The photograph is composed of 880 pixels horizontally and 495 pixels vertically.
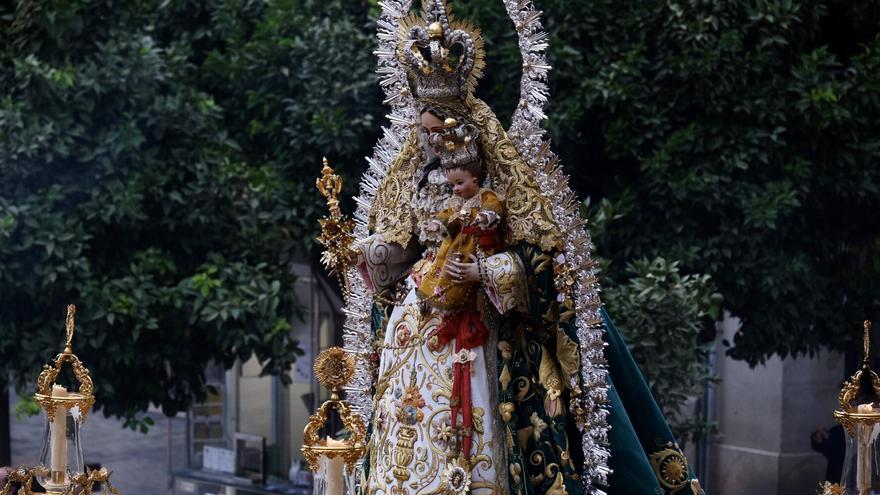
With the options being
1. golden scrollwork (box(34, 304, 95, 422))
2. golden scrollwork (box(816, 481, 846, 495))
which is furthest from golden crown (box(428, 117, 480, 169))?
golden scrollwork (box(816, 481, 846, 495))

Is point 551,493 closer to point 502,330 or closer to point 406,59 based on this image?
point 502,330

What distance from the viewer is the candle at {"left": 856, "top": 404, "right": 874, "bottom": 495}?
7.40m

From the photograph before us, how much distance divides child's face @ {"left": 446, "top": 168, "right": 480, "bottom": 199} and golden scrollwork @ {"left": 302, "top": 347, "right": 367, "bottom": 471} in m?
1.08

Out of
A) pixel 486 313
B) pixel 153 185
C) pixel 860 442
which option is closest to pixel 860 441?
pixel 860 442

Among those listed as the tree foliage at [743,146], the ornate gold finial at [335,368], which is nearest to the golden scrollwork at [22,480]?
the ornate gold finial at [335,368]

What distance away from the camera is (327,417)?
22.7 feet

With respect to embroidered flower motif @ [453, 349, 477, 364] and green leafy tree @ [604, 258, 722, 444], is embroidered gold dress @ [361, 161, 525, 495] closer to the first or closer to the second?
embroidered flower motif @ [453, 349, 477, 364]

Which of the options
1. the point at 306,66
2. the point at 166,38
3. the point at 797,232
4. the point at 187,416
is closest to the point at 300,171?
the point at 306,66

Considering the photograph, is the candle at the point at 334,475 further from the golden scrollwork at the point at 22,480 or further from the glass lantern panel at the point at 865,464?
the glass lantern panel at the point at 865,464

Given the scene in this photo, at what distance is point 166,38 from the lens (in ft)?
42.2

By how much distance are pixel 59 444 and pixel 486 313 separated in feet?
7.65

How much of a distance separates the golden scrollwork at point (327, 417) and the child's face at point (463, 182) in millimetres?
1081

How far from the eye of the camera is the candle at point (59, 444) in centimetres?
723

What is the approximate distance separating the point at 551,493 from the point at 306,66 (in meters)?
6.14
